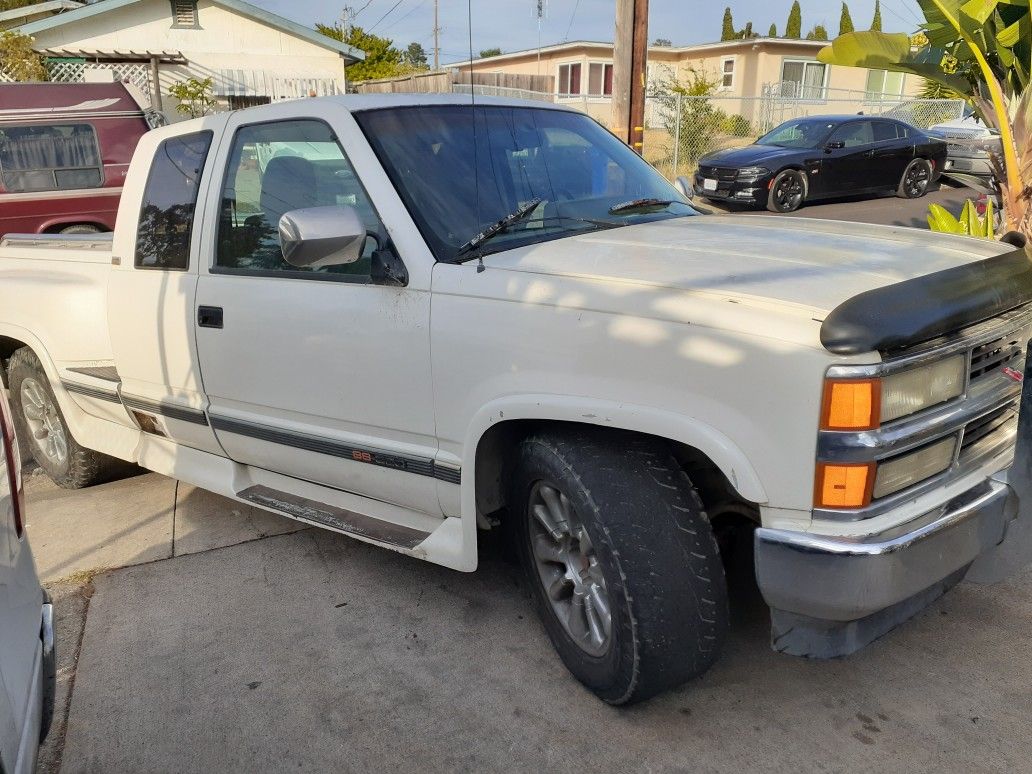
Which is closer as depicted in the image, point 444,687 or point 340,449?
point 444,687

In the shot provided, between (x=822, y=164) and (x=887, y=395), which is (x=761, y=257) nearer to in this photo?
(x=887, y=395)

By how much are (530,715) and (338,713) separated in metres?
0.65

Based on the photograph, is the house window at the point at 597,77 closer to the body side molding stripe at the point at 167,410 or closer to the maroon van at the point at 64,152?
the maroon van at the point at 64,152

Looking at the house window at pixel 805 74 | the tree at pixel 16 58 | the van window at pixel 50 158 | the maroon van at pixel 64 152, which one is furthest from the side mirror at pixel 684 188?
the house window at pixel 805 74

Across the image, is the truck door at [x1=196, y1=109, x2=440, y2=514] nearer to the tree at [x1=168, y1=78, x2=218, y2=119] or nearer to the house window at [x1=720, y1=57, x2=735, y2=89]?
the tree at [x1=168, y1=78, x2=218, y2=119]

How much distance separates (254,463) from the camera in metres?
3.93

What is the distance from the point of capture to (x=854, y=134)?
1521cm

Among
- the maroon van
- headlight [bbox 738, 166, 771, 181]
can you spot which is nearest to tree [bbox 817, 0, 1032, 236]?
headlight [bbox 738, 166, 771, 181]

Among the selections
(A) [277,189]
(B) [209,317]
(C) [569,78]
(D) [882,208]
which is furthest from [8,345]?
(C) [569,78]

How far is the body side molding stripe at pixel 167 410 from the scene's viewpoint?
4.00 meters

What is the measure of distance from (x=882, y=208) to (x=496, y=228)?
13762mm

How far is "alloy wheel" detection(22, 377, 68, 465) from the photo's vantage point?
16.4 feet

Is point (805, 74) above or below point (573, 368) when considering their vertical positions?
above

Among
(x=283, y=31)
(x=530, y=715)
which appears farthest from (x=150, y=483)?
(x=283, y=31)
